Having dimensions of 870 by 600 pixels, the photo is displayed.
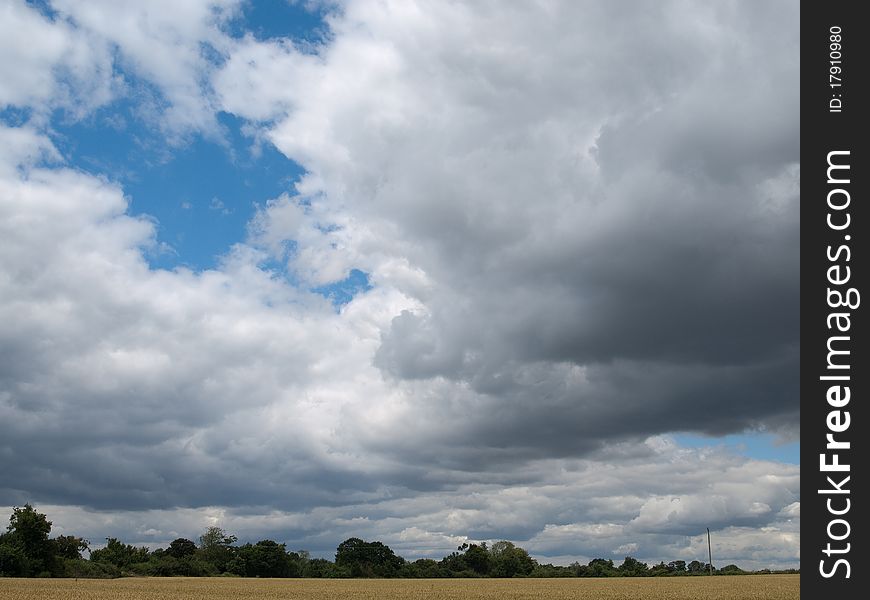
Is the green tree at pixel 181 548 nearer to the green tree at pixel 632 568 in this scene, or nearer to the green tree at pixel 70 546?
the green tree at pixel 70 546

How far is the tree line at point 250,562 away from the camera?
11375 centimetres

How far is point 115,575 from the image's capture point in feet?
424

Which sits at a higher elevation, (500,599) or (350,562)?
(500,599)

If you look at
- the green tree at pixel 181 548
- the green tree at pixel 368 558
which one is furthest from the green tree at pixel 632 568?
the green tree at pixel 181 548

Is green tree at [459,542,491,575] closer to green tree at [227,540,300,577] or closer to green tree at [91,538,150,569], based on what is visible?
green tree at [227,540,300,577]

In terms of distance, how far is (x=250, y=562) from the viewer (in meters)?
159

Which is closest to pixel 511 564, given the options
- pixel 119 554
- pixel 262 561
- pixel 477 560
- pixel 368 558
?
pixel 477 560

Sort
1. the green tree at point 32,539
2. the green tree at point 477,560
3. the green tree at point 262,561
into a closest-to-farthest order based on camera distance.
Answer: the green tree at point 32,539 → the green tree at point 262,561 → the green tree at point 477,560

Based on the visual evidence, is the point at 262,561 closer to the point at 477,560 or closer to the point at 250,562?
the point at 250,562

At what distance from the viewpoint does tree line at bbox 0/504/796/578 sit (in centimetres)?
11375

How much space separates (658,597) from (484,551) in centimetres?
12451
